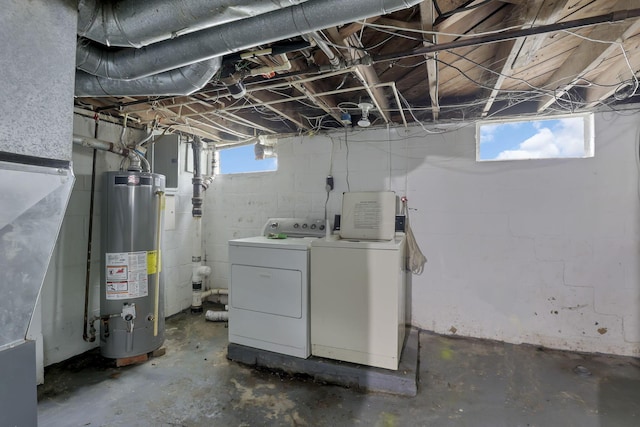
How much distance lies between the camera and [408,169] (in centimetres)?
293

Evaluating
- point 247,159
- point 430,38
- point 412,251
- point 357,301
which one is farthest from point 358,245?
point 247,159

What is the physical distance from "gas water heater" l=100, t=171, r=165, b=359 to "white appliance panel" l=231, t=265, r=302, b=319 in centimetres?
68

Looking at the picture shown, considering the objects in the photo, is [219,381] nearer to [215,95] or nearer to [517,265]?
[215,95]

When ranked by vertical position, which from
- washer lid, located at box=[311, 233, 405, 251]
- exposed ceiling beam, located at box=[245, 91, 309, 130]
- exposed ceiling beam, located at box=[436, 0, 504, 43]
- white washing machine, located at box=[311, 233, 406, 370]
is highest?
exposed ceiling beam, located at box=[436, 0, 504, 43]

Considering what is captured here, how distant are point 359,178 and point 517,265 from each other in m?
1.61

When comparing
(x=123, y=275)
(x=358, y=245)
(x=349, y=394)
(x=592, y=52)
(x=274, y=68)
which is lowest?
(x=349, y=394)

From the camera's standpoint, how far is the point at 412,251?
9.41ft

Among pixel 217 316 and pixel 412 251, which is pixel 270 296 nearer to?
pixel 217 316

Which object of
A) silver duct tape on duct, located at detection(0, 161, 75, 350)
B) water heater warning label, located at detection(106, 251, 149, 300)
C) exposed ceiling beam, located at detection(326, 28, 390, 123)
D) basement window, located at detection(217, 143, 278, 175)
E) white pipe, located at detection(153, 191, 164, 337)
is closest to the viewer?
silver duct tape on duct, located at detection(0, 161, 75, 350)

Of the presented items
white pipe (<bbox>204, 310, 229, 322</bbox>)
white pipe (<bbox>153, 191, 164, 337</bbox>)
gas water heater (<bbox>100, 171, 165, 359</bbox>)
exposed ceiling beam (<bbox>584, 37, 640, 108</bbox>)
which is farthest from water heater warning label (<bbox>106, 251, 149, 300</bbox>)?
exposed ceiling beam (<bbox>584, 37, 640, 108</bbox>)

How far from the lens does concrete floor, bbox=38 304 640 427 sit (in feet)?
5.87

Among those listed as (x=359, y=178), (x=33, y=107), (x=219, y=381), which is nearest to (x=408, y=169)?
(x=359, y=178)

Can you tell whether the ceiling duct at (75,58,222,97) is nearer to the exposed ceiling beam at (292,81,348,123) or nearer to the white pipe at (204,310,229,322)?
the exposed ceiling beam at (292,81,348,123)

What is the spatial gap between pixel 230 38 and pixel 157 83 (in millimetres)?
681
